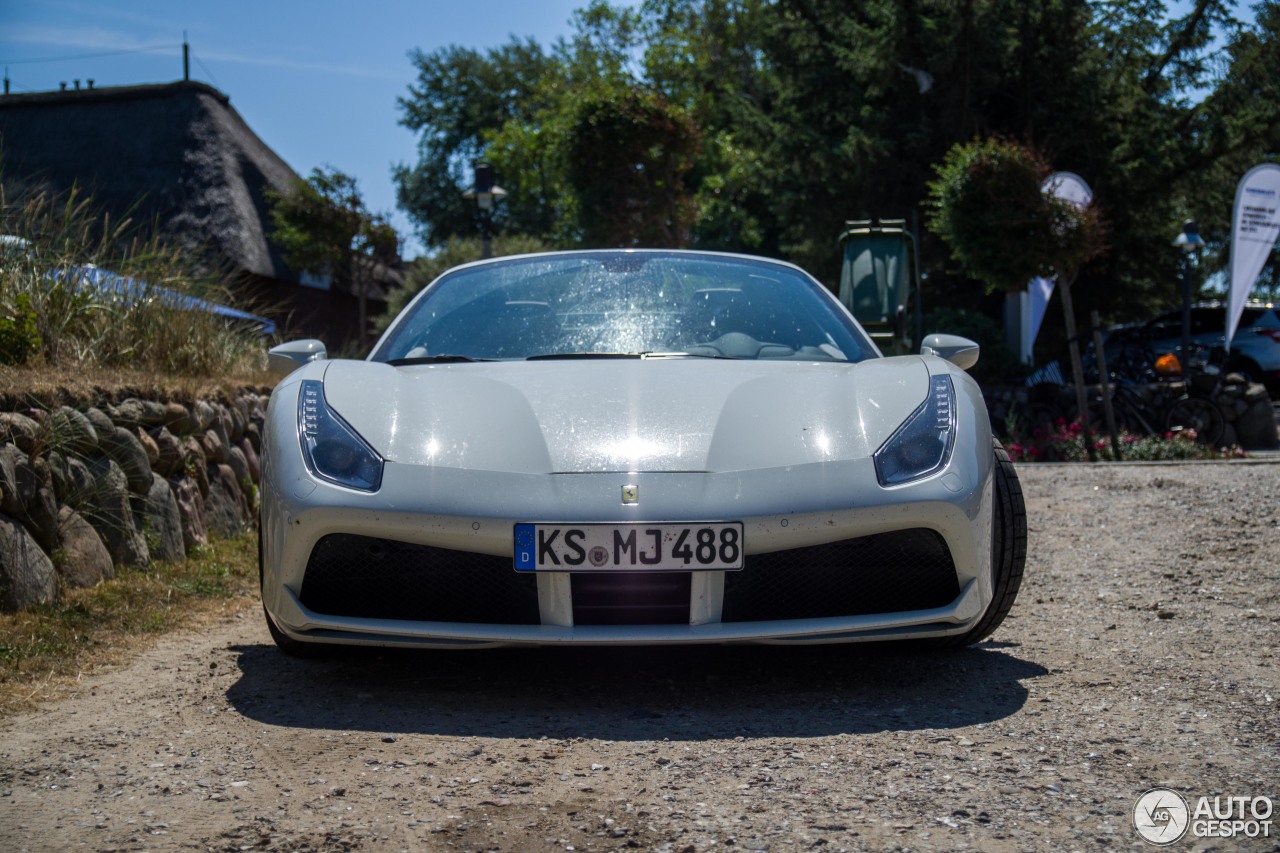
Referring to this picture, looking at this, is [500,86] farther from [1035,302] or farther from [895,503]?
[895,503]

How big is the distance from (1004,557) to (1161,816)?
132 cm

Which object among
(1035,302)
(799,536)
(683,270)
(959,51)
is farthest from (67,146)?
(799,536)

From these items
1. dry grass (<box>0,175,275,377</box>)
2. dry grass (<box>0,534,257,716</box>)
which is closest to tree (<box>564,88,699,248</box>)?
dry grass (<box>0,175,275,377</box>)

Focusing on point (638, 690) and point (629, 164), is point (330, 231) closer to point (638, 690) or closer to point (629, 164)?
point (629, 164)

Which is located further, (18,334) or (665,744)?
(18,334)

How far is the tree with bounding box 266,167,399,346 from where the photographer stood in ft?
86.3

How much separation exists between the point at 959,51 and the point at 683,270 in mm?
14621

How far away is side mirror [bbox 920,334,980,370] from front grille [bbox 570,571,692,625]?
1444mm

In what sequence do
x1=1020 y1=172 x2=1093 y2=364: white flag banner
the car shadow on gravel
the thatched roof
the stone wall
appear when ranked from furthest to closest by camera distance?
the thatched roof, x1=1020 y1=172 x2=1093 y2=364: white flag banner, the stone wall, the car shadow on gravel

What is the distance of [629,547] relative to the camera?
2.91 m

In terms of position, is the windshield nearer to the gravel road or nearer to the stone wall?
the gravel road

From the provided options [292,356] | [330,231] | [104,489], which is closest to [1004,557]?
[292,356]

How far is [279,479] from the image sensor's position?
3.16 metres

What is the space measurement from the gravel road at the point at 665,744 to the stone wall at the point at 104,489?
1.89 feet
